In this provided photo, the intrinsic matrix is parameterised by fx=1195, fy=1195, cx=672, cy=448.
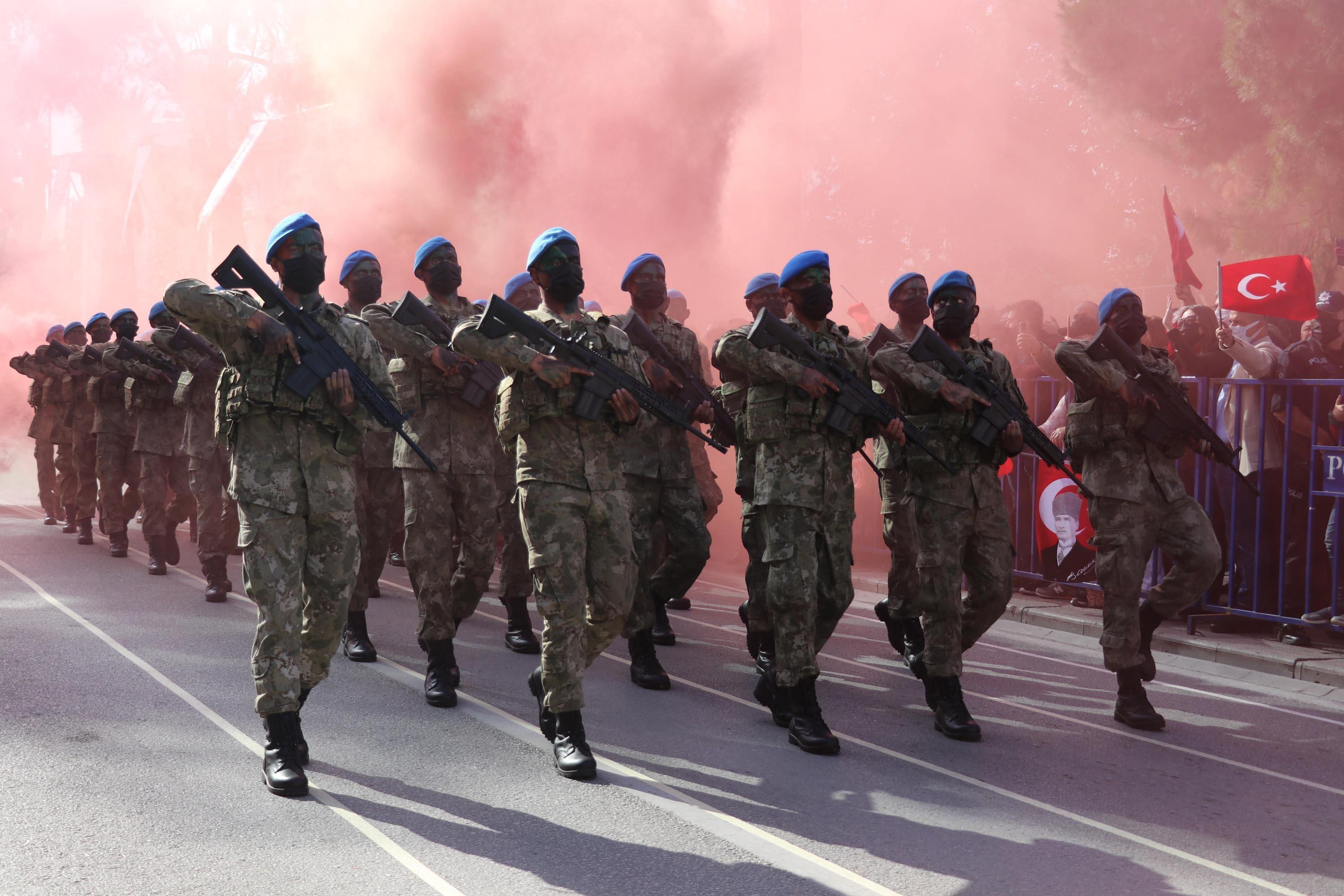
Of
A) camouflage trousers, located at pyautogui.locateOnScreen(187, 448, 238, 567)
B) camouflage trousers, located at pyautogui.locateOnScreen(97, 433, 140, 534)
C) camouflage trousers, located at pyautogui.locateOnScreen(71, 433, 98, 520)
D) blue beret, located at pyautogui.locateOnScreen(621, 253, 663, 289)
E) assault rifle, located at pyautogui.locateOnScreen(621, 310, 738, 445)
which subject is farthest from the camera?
camouflage trousers, located at pyautogui.locateOnScreen(71, 433, 98, 520)

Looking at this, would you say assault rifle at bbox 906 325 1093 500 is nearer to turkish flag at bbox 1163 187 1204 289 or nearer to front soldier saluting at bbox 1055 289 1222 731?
front soldier saluting at bbox 1055 289 1222 731

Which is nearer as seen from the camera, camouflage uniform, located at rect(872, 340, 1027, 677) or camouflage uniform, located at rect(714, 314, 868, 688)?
camouflage uniform, located at rect(714, 314, 868, 688)

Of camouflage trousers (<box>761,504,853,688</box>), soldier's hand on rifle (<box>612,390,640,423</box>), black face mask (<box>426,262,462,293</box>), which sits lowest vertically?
camouflage trousers (<box>761,504,853,688</box>)

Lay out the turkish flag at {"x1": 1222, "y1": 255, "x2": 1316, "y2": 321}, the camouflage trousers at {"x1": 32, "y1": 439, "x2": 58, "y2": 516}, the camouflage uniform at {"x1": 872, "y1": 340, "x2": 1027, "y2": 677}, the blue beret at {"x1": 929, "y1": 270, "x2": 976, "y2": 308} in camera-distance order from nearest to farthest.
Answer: the camouflage uniform at {"x1": 872, "y1": 340, "x2": 1027, "y2": 677} < the blue beret at {"x1": 929, "y1": 270, "x2": 976, "y2": 308} < the turkish flag at {"x1": 1222, "y1": 255, "x2": 1316, "y2": 321} < the camouflage trousers at {"x1": 32, "y1": 439, "x2": 58, "y2": 516}

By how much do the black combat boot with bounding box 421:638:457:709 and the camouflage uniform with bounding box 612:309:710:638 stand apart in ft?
2.84

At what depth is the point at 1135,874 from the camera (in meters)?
3.52

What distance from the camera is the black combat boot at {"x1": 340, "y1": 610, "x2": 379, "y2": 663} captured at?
6.20 metres

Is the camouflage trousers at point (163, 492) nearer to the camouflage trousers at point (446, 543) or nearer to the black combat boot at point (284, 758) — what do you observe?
the camouflage trousers at point (446, 543)

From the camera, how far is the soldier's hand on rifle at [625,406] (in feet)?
14.4

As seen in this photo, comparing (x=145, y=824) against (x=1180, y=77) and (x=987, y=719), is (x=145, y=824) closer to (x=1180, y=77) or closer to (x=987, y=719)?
(x=987, y=719)

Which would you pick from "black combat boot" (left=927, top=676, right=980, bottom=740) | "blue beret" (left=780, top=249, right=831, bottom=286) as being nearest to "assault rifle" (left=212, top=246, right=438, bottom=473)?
"blue beret" (left=780, top=249, right=831, bottom=286)

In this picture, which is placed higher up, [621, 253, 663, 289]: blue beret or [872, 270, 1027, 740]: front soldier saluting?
[621, 253, 663, 289]: blue beret

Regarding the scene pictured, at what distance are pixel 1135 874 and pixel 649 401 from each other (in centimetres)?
235

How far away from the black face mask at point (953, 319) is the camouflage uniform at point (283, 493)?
253cm
